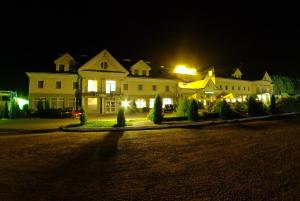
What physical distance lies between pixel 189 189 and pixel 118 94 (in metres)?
29.6

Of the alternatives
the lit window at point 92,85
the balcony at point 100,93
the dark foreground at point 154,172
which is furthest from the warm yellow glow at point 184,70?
the dark foreground at point 154,172

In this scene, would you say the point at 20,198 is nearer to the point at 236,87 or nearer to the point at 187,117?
the point at 187,117

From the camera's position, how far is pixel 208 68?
43562 mm

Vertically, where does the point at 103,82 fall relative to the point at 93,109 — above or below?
above

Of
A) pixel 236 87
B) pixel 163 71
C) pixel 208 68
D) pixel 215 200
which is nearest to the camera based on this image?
pixel 215 200

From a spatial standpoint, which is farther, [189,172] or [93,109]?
[93,109]

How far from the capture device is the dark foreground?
4.16m

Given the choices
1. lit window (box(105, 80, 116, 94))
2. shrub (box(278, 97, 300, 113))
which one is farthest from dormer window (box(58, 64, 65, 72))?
shrub (box(278, 97, 300, 113))

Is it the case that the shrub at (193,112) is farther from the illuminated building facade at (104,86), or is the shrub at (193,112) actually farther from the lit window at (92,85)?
the lit window at (92,85)

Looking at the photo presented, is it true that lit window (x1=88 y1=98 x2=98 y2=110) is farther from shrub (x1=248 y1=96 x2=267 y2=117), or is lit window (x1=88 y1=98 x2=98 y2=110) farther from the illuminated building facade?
shrub (x1=248 y1=96 x2=267 y2=117)

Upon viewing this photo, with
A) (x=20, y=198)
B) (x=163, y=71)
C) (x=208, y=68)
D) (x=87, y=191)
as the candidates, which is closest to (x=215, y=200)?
(x=87, y=191)

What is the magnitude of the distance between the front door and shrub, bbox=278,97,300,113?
24.9 m

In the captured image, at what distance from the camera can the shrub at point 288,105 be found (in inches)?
1052

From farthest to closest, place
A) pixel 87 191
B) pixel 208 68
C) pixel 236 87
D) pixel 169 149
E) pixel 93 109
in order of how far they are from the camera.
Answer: pixel 236 87 → pixel 208 68 → pixel 93 109 → pixel 169 149 → pixel 87 191
